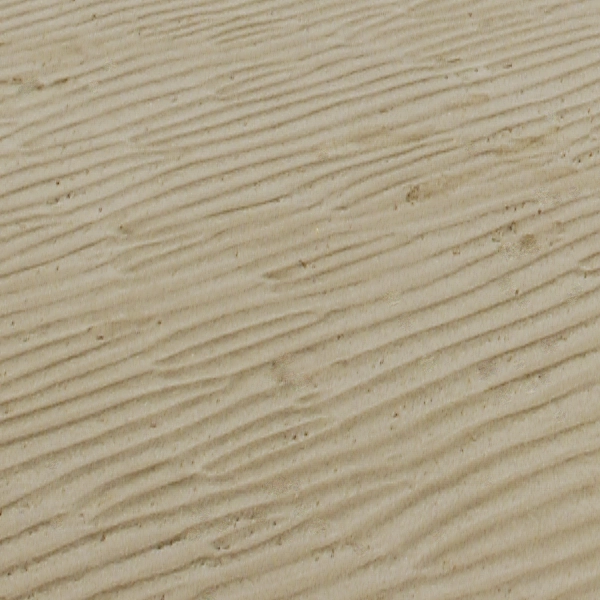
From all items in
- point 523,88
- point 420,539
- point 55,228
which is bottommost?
point 420,539

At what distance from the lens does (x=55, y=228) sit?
4.86 metres

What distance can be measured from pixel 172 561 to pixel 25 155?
2337mm

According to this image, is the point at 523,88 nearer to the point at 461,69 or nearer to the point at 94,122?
the point at 461,69

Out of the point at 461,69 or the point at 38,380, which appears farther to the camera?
the point at 461,69

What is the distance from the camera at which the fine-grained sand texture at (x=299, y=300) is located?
3912 mm

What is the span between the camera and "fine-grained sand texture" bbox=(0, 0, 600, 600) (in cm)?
391

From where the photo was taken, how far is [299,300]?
14.9 ft

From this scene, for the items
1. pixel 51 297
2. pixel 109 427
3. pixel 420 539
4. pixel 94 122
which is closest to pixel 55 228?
pixel 51 297

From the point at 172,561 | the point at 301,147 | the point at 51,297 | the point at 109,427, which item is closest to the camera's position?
the point at 172,561

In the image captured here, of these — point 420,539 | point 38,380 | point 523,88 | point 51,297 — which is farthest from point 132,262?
point 523,88

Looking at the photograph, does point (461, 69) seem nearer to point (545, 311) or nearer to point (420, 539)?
point (545, 311)

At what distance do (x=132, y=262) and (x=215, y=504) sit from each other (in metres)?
1.29

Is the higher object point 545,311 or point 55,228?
point 55,228

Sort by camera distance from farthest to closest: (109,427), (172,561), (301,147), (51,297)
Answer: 1. (301,147)
2. (51,297)
3. (109,427)
4. (172,561)
